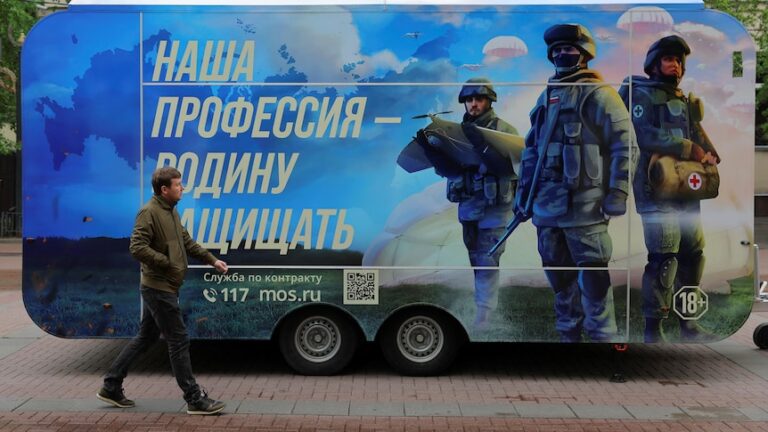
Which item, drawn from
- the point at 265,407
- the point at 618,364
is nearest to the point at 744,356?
the point at 618,364

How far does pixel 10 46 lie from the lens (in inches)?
927

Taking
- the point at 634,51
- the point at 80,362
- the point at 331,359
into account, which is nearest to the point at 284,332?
the point at 331,359

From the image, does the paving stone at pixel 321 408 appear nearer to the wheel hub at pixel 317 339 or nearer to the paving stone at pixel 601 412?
the wheel hub at pixel 317 339

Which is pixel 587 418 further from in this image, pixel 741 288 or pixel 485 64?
pixel 485 64

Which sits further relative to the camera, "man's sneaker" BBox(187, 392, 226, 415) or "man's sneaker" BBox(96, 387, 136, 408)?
"man's sneaker" BBox(96, 387, 136, 408)

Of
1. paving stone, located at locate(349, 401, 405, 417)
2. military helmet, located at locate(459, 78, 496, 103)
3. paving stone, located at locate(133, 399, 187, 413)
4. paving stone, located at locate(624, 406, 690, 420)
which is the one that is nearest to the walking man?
paving stone, located at locate(133, 399, 187, 413)

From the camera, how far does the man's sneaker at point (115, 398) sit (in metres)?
5.84

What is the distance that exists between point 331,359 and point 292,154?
1844mm

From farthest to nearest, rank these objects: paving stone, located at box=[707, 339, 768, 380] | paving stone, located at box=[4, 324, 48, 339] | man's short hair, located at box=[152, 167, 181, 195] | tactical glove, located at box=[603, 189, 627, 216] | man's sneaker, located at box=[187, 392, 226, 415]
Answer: paving stone, located at box=[4, 324, 48, 339], paving stone, located at box=[707, 339, 768, 380], tactical glove, located at box=[603, 189, 627, 216], man's sneaker, located at box=[187, 392, 226, 415], man's short hair, located at box=[152, 167, 181, 195]

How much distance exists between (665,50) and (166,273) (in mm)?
4455

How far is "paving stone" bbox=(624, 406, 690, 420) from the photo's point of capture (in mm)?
5762

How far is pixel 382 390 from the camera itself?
A: 6.46m

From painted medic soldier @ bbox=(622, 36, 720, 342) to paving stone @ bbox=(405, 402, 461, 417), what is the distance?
1880mm

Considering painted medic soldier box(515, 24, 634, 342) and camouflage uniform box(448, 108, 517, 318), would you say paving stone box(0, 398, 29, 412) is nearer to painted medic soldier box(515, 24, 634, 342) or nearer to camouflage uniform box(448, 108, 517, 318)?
camouflage uniform box(448, 108, 517, 318)
